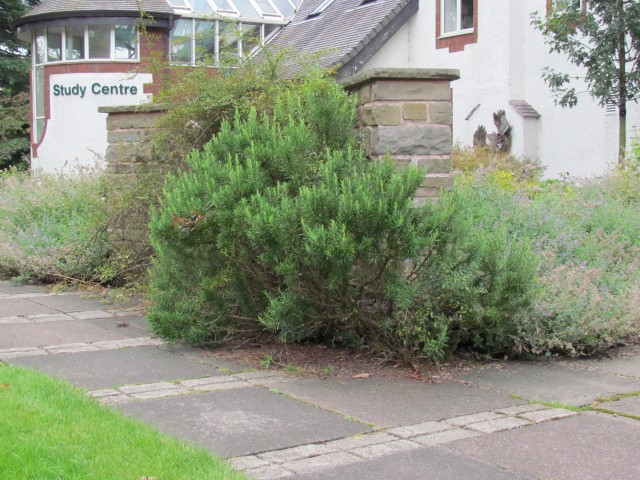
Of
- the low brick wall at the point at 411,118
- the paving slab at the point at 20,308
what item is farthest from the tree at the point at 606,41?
the paving slab at the point at 20,308

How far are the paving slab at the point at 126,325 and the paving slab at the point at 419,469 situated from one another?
3493 millimetres

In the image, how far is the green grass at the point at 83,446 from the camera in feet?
10.8

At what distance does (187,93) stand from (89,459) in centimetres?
510

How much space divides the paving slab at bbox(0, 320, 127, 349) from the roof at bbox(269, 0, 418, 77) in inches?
551

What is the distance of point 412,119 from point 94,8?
76.3 feet

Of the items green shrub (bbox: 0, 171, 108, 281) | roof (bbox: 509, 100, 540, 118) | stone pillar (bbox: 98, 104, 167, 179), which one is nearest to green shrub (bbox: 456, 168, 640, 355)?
stone pillar (bbox: 98, 104, 167, 179)

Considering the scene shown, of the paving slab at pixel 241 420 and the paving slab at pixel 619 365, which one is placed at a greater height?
the paving slab at pixel 619 365

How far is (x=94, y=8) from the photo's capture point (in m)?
26.8

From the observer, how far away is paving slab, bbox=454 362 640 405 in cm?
474

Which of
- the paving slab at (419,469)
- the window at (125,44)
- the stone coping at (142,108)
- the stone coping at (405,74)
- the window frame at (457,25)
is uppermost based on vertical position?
the window at (125,44)

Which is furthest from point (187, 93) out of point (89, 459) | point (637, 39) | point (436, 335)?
point (637, 39)

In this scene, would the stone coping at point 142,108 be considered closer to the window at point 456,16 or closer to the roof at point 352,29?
the roof at point 352,29

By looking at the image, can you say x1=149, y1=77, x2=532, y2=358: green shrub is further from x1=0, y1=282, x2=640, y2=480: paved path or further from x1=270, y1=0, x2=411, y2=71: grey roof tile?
x1=270, y1=0, x2=411, y2=71: grey roof tile

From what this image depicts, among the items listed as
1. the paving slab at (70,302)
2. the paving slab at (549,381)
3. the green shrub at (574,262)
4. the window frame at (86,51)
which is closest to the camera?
the paving slab at (549,381)
